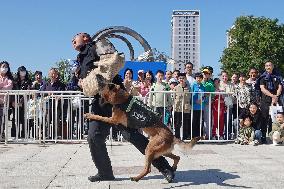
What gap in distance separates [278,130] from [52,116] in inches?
196

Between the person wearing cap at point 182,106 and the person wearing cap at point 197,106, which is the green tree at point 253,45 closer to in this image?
the person wearing cap at point 197,106

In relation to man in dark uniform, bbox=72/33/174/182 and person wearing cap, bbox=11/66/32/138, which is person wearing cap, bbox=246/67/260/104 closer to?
person wearing cap, bbox=11/66/32/138

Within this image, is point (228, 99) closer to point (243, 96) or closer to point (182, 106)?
point (243, 96)

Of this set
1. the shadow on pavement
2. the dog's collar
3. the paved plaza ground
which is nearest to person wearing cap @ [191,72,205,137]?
the paved plaza ground

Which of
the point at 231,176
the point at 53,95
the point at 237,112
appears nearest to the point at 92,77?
the point at 231,176

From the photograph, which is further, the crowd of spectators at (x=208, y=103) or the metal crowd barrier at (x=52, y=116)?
the crowd of spectators at (x=208, y=103)

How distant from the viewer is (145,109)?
5641 millimetres

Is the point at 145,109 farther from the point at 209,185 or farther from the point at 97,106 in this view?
the point at 209,185

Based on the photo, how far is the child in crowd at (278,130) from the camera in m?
10.3

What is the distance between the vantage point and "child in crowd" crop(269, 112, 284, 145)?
33.7 feet

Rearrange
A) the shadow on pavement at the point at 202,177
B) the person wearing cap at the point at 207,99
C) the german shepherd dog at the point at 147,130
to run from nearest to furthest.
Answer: the german shepherd dog at the point at 147,130
the shadow on pavement at the point at 202,177
the person wearing cap at the point at 207,99

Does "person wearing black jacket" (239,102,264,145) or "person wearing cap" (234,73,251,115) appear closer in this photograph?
"person wearing black jacket" (239,102,264,145)

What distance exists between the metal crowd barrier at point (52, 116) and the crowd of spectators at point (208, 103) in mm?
25

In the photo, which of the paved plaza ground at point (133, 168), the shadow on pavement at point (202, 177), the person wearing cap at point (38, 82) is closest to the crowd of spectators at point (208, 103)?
the person wearing cap at point (38, 82)
